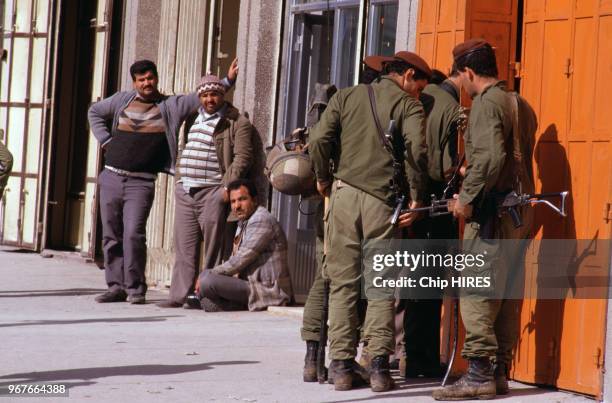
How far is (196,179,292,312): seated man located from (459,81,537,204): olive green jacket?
13.8 feet

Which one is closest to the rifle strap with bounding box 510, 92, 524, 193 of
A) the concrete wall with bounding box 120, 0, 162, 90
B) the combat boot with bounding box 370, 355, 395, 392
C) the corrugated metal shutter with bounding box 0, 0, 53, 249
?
the combat boot with bounding box 370, 355, 395, 392

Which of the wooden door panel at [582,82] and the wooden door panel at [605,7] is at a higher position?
the wooden door panel at [605,7]

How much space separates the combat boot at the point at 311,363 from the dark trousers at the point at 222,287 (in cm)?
347

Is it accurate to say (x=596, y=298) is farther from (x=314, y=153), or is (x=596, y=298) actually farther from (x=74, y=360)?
(x=74, y=360)

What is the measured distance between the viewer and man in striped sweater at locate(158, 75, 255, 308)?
464 inches

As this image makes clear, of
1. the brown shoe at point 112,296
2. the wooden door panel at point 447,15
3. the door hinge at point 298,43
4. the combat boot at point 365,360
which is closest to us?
the combat boot at point 365,360

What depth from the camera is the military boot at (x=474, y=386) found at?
23.9 feet

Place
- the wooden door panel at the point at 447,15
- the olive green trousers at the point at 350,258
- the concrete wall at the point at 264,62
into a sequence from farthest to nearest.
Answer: the concrete wall at the point at 264,62 < the wooden door panel at the point at 447,15 < the olive green trousers at the point at 350,258

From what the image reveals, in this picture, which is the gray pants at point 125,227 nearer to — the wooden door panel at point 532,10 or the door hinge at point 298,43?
the door hinge at point 298,43

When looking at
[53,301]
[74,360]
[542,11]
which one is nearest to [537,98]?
[542,11]

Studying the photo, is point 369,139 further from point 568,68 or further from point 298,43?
point 298,43

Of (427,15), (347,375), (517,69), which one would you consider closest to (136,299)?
(427,15)

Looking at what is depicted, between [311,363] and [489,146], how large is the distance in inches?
69.1

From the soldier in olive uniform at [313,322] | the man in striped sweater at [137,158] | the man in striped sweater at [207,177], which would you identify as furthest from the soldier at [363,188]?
the man in striped sweater at [137,158]
